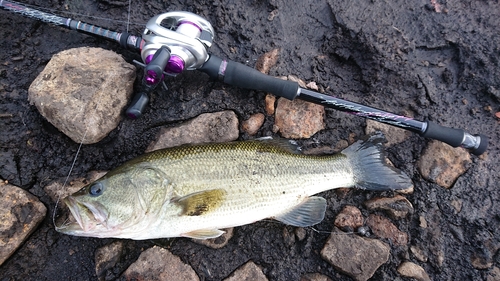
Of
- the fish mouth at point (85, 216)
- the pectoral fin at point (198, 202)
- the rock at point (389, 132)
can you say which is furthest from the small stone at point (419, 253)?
the fish mouth at point (85, 216)

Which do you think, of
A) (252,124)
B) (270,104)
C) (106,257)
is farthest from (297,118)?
(106,257)

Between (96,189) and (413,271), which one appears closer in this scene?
(96,189)

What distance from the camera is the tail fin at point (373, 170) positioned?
318 centimetres

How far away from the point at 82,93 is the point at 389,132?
10.0ft

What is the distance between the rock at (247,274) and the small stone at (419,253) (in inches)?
57.7

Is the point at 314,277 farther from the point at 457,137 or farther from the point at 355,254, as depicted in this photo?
the point at 457,137

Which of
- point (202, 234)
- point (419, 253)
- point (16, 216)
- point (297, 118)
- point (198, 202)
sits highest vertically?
point (297, 118)

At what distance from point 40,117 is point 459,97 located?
4.37 m

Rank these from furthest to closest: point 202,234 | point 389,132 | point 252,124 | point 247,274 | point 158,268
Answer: point 389,132 < point 252,124 < point 247,274 < point 158,268 < point 202,234

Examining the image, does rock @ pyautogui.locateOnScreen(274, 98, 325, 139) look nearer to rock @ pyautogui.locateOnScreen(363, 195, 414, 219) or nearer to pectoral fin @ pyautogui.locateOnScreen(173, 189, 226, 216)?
rock @ pyautogui.locateOnScreen(363, 195, 414, 219)

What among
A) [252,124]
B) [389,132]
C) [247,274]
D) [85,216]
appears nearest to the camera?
[85,216]

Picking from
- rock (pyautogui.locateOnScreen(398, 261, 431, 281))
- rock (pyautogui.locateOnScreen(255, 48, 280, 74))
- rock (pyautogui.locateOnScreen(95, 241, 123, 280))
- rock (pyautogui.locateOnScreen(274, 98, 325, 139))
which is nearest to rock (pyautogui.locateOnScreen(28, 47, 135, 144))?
rock (pyautogui.locateOnScreen(95, 241, 123, 280))

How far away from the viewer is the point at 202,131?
10.7 ft

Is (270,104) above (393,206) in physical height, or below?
above
